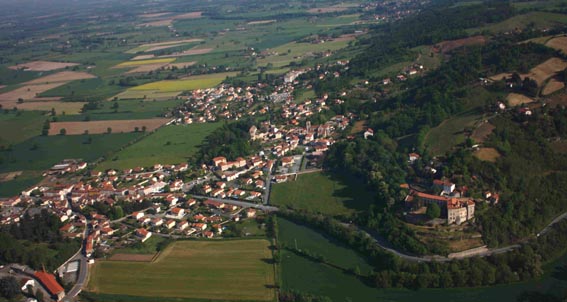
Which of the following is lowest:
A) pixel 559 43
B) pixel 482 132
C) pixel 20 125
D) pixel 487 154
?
pixel 20 125

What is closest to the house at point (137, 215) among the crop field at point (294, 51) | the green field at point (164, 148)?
the green field at point (164, 148)

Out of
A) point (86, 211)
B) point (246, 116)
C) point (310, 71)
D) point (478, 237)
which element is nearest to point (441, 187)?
point (478, 237)

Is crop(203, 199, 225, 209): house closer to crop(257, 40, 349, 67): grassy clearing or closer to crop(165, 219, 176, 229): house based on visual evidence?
crop(165, 219, 176, 229): house

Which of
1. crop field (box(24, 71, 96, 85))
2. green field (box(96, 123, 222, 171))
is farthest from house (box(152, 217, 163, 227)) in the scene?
crop field (box(24, 71, 96, 85))

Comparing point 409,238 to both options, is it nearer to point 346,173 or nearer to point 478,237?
point 478,237

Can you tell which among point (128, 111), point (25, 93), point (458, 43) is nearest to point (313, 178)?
point (128, 111)

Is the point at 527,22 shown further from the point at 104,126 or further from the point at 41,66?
the point at 41,66
